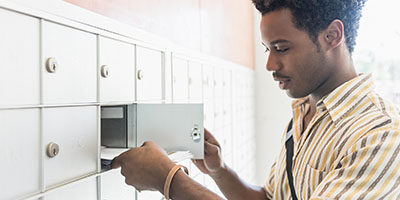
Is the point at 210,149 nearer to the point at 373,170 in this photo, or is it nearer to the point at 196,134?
the point at 196,134

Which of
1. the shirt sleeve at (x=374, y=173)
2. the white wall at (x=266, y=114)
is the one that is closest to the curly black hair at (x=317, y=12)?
the shirt sleeve at (x=374, y=173)

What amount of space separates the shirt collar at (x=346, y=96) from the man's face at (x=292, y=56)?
0.17 ft

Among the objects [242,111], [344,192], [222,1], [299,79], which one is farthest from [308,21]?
[242,111]

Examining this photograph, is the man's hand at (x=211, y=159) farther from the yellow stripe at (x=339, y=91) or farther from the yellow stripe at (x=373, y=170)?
the yellow stripe at (x=373, y=170)

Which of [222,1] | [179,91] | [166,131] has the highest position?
[222,1]

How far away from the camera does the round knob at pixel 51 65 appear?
2.50 ft

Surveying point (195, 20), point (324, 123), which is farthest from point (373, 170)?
point (195, 20)

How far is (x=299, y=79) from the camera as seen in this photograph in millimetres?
949

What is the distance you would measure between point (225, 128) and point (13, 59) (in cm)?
161

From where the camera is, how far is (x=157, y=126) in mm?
1010

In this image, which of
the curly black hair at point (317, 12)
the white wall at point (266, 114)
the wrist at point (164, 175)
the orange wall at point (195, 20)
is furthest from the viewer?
the white wall at point (266, 114)

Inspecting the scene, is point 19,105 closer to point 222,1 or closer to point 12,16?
point 12,16

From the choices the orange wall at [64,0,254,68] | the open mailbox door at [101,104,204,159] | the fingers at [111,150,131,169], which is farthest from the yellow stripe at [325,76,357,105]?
the orange wall at [64,0,254,68]

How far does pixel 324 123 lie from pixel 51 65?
0.66 metres
